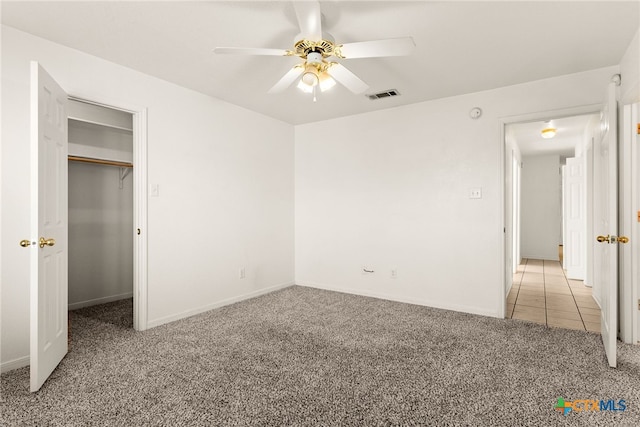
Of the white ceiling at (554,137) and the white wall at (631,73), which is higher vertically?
the white ceiling at (554,137)

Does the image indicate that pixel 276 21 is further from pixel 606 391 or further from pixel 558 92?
pixel 606 391

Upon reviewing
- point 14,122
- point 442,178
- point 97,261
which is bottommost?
point 97,261

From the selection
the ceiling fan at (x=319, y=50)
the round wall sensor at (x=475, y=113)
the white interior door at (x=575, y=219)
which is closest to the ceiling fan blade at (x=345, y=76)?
the ceiling fan at (x=319, y=50)

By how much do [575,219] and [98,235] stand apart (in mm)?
7082

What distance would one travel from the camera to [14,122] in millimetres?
2270

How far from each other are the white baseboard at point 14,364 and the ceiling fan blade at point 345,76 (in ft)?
9.67

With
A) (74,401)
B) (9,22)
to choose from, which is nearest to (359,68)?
(9,22)

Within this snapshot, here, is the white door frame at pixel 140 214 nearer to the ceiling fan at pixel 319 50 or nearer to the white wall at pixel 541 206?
the ceiling fan at pixel 319 50

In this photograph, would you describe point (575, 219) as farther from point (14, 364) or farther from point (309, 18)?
point (14, 364)

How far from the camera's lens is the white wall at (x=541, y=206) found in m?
7.46

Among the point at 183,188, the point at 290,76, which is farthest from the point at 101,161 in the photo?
the point at 290,76

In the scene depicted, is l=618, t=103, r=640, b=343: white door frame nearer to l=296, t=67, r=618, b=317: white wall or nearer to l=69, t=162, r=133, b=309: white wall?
l=296, t=67, r=618, b=317: white wall

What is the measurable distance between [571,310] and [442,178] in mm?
2031

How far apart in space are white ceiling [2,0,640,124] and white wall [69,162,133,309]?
1689 millimetres
